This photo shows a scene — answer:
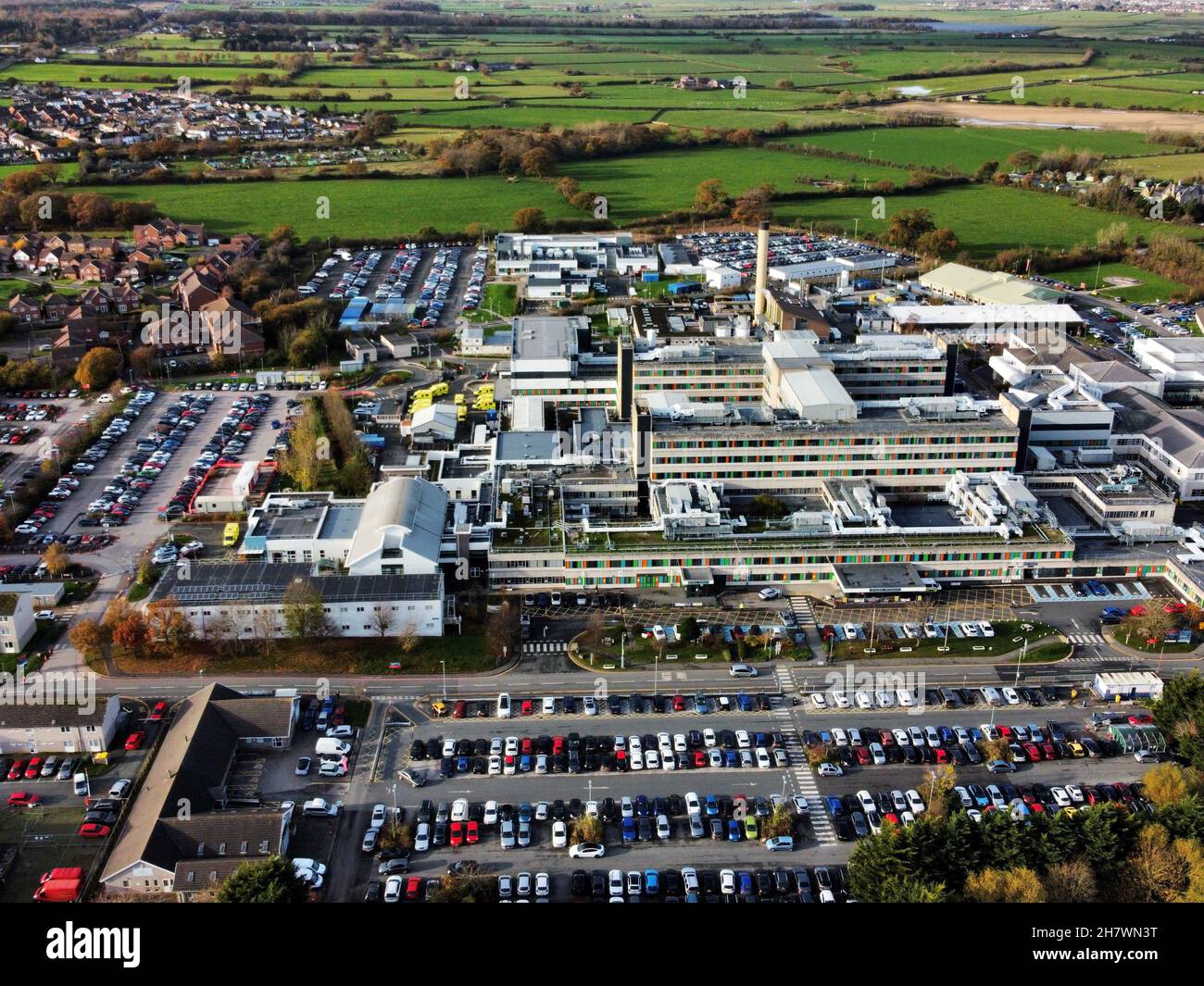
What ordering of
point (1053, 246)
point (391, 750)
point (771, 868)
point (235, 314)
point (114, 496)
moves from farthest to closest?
point (1053, 246)
point (235, 314)
point (114, 496)
point (391, 750)
point (771, 868)

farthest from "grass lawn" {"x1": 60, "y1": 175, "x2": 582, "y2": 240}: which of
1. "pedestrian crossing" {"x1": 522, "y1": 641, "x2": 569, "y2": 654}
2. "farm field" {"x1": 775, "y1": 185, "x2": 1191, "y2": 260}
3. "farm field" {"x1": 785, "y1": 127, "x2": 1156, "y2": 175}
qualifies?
"pedestrian crossing" {"x1": 522, "y1": 641, "x2": 569, "y2": 654}

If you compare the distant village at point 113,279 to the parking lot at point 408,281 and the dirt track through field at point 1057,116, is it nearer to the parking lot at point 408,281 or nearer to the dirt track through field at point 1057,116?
the parking lot at point 408,281

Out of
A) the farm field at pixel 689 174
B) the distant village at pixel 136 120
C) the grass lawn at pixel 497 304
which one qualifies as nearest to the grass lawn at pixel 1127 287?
the farm field at pixel 689 174

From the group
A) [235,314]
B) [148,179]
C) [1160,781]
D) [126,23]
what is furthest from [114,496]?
[126,23]

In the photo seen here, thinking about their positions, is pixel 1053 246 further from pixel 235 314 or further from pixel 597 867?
pixel 597 867

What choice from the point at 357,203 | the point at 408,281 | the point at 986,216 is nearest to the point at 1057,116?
the point at 986,216
